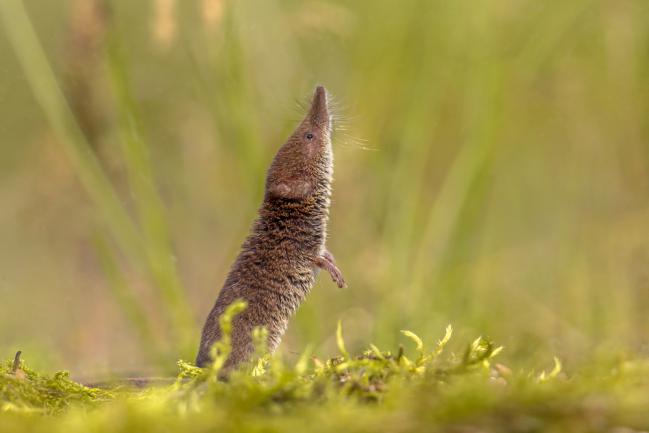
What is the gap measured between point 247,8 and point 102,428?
197 inches

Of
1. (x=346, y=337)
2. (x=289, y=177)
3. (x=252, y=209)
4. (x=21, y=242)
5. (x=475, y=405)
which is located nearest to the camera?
(x=475, y=405)

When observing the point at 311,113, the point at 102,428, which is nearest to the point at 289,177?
the point at 311,113

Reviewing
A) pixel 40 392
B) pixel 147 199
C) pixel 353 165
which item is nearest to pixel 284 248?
pixel 40 392

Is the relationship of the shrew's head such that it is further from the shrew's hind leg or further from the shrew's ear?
the shrew's hind leg

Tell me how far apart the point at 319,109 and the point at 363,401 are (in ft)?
6.63

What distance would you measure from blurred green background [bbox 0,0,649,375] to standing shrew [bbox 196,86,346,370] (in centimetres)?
48

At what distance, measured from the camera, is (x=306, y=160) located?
11.5 feet

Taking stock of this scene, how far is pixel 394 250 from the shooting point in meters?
5.24

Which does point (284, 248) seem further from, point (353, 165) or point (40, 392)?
point (353, 165)

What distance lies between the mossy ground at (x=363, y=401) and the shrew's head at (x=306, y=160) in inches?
47.9

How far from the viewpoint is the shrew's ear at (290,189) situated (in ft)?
11.0

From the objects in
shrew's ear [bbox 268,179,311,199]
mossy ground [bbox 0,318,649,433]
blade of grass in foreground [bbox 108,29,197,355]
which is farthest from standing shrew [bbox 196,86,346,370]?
blade of grass in foreground [bbox 108,29,197,355]

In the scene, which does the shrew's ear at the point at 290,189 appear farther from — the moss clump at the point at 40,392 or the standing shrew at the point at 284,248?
the moss clump at the point at 40,392

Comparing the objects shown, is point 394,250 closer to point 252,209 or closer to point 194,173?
point 252,209
